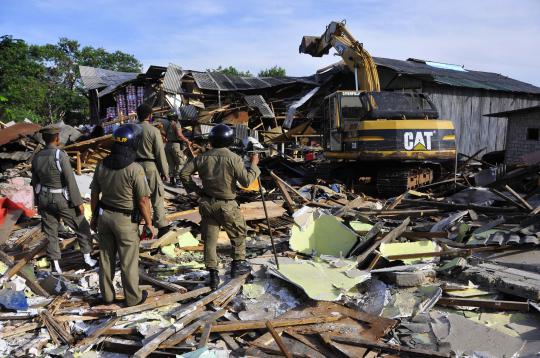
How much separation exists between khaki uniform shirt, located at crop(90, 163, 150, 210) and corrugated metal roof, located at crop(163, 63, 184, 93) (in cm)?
1769

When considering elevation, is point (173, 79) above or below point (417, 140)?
above

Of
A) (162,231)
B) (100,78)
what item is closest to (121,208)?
(162,231)

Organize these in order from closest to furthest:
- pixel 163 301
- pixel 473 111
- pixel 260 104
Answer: pixel 163 301
pixel 473 111
pixel 260 104

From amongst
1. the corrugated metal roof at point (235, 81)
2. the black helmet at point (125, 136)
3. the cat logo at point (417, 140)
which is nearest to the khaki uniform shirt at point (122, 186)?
the black helmet at point (125, 136)

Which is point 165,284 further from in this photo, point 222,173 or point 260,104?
point 260,104

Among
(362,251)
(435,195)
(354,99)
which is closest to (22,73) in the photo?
(354,99)

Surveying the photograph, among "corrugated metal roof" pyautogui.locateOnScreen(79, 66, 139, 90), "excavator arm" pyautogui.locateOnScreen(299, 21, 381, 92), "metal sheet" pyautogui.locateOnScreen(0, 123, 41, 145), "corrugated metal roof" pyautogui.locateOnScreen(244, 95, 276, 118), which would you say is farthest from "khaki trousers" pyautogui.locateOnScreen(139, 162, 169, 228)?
"corrugated metal roof" pyautogui.locateOnScreen(79, 66, 139, 90)

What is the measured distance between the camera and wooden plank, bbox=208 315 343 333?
12.8 feet

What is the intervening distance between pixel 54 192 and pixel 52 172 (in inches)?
9.5

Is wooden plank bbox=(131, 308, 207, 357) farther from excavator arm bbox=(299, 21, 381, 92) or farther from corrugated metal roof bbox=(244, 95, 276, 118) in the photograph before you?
corrugated metal roof bbox=(244, 95, 276, 118)

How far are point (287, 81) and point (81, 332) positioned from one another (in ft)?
67.0

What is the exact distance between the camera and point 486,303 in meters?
4.45

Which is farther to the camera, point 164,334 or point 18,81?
point 18,81

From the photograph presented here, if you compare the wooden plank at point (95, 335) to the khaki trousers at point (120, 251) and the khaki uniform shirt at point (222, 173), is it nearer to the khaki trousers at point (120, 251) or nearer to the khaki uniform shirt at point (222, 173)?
the khaki trousers at point (120, 251)
